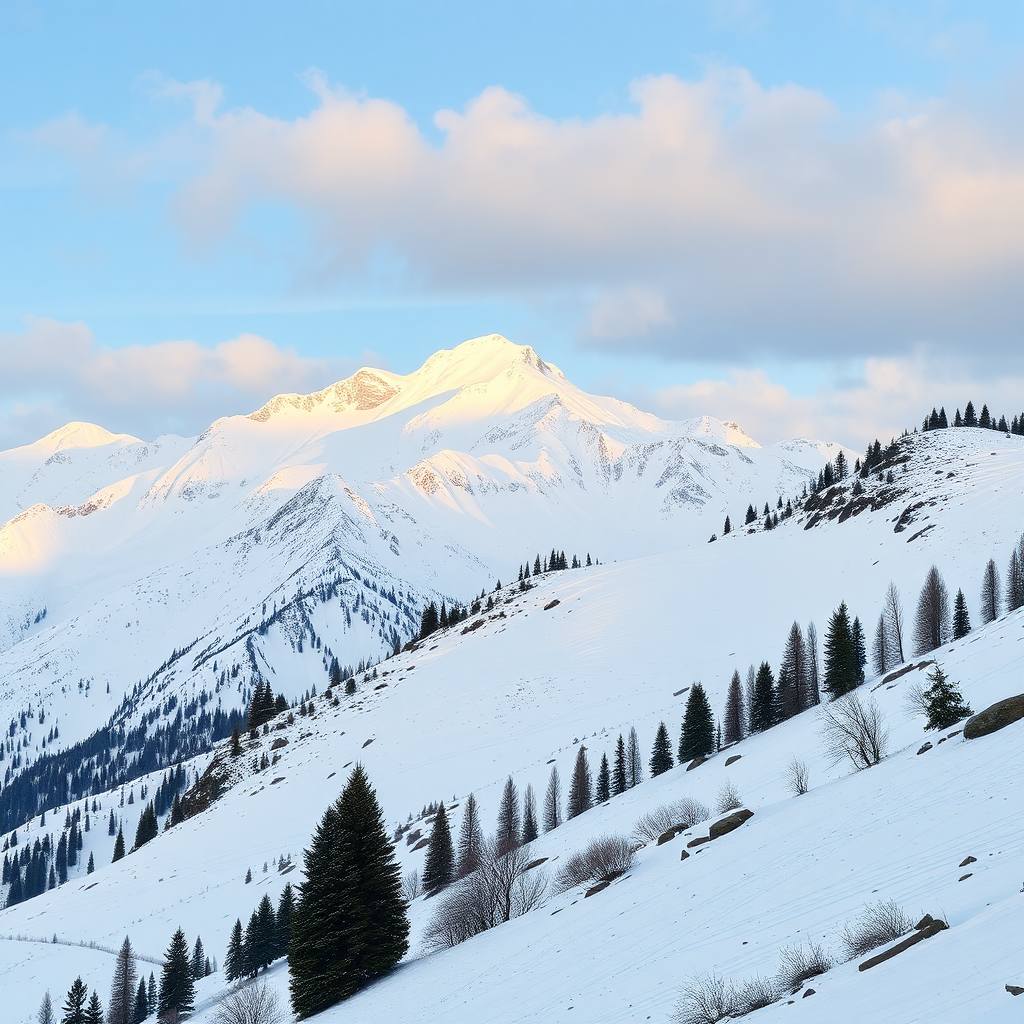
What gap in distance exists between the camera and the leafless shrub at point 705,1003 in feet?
66.0

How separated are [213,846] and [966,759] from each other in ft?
327

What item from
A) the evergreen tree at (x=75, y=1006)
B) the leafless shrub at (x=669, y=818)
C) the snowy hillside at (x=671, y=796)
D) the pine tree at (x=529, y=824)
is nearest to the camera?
the snowy hillside at (x=671, y=796)

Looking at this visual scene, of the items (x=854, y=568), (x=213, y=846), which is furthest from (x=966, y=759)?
(x=854, y=568)

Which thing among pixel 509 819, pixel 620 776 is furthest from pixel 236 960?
pixel 620 776

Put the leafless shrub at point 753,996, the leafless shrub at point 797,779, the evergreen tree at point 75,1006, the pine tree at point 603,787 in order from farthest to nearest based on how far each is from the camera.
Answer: the pine tree at point 603,787, the evergreen tree at point 75,1006, the leafless shrub at point 797,779, the leafless shrub at point 753,996

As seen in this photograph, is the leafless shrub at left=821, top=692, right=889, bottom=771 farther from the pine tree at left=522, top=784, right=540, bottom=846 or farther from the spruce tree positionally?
the spruce tree

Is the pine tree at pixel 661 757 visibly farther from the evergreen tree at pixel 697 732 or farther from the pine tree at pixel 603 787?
the pine tree at pixel 603 787

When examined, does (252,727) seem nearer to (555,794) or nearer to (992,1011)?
(555,794)

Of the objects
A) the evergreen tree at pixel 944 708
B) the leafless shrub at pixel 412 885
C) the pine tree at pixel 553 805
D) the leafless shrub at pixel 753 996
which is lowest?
the leafless shrub at pixel 412 885

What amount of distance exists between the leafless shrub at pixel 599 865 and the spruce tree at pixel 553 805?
3227 centimetres

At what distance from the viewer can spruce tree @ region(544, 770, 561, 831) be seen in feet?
273

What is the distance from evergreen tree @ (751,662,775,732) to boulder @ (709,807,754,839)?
146 ft

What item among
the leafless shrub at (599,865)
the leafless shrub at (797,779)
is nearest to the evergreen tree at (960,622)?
the leafless shrub at (797,779)

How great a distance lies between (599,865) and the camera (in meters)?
45.5
